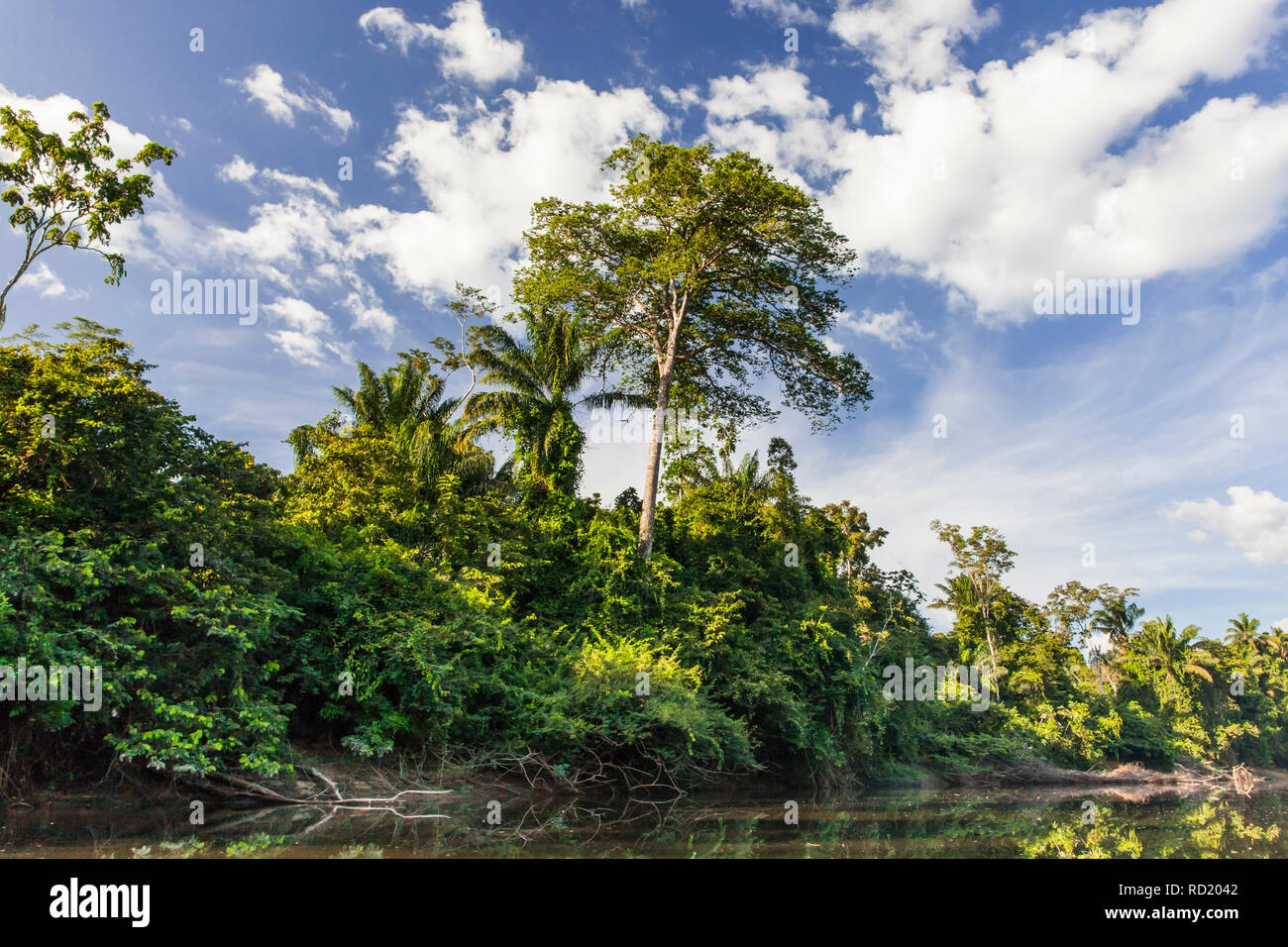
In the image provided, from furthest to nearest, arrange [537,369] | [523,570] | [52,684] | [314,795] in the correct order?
[537,369] < [523,570] < [314,795] < [52,684]

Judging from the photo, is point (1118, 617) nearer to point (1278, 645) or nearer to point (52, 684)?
point (1278, 645)

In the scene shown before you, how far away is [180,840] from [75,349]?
7103 mm

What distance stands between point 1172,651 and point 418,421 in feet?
133

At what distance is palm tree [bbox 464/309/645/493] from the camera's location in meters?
22.6

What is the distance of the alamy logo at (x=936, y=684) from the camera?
23531mm

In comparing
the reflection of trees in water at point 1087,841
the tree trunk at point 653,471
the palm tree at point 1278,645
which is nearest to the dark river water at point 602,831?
the reflection of trees in water at point 1087,841

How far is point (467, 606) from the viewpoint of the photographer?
1426cm

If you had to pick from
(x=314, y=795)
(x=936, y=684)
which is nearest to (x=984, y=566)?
(x=936, y=684)

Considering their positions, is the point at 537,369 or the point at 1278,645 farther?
the point at 1278,645

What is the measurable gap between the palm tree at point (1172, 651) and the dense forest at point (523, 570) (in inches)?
268

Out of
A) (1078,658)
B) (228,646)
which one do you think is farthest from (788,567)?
(1078,658)

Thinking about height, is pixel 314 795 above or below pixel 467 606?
below
